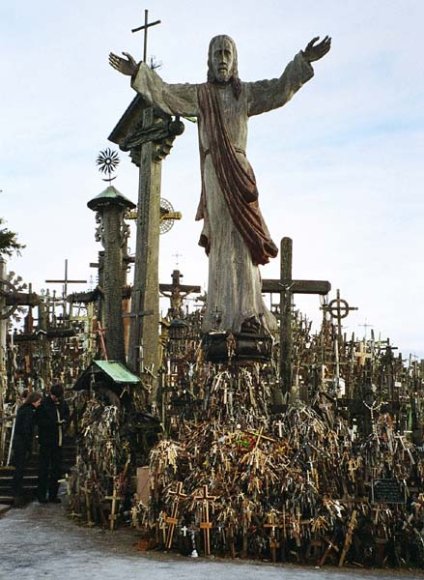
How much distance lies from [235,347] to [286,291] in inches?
63.7

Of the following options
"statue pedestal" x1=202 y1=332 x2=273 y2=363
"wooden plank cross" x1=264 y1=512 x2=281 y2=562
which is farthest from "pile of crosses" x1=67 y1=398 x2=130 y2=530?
"wooden plank cross" x1=264 y1=512 x2=281 y2=562

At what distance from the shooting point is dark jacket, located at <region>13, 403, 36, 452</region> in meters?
10.8

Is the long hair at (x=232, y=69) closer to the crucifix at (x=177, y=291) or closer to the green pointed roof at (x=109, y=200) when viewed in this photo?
the green pointed roof at (x=109, y=200)

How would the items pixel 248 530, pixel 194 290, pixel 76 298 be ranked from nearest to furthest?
1. pixel 248 530
2. pixel 76 298
3. pixel 194 290

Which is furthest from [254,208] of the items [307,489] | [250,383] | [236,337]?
[307,489]

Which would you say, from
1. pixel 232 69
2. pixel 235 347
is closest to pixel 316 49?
pixel 232 69

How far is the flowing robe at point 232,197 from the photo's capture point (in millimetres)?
11133

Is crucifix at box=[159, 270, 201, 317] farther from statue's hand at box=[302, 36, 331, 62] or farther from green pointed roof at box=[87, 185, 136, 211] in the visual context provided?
statue's hand at box=[302, 36, 331, 62]

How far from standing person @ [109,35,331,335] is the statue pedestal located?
158 mm

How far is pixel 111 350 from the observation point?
1345cm

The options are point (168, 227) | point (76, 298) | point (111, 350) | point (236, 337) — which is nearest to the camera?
point (236, 337)

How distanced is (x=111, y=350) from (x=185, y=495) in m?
5.63

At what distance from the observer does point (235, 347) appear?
1061cm

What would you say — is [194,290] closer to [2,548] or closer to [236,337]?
[236,337]
